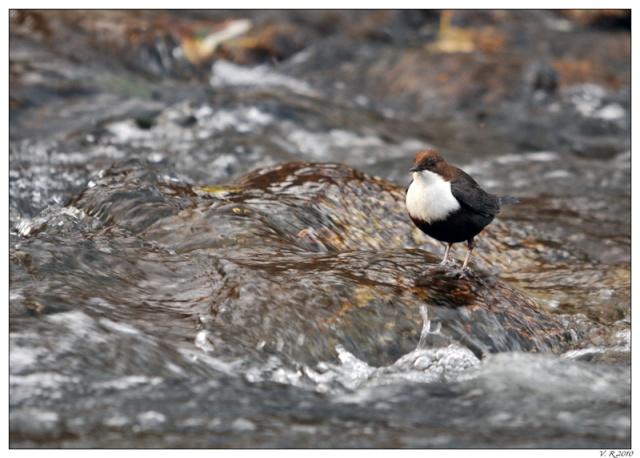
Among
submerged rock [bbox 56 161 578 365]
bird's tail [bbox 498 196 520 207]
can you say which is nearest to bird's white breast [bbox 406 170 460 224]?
submerged rock [bbox 56 161 578 365]

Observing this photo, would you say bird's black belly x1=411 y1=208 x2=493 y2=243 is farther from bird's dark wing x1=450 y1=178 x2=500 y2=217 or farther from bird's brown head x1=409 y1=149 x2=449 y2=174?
bird's brown head x1=409 y1=149 x2=449 y2=174

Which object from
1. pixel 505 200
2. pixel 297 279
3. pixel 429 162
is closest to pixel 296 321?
pixel 297 279

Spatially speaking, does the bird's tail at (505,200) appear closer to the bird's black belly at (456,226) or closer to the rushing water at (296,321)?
the bird's black belly at (456,226)

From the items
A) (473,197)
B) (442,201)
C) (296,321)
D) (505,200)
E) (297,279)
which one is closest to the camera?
(296,321)

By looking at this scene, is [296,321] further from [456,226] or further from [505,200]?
[505,200]

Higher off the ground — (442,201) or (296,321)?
(442,201)

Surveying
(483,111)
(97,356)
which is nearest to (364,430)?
(97,356)

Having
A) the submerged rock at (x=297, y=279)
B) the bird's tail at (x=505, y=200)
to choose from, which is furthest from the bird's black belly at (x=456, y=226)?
the bird's tail at (x=505, y=200)
